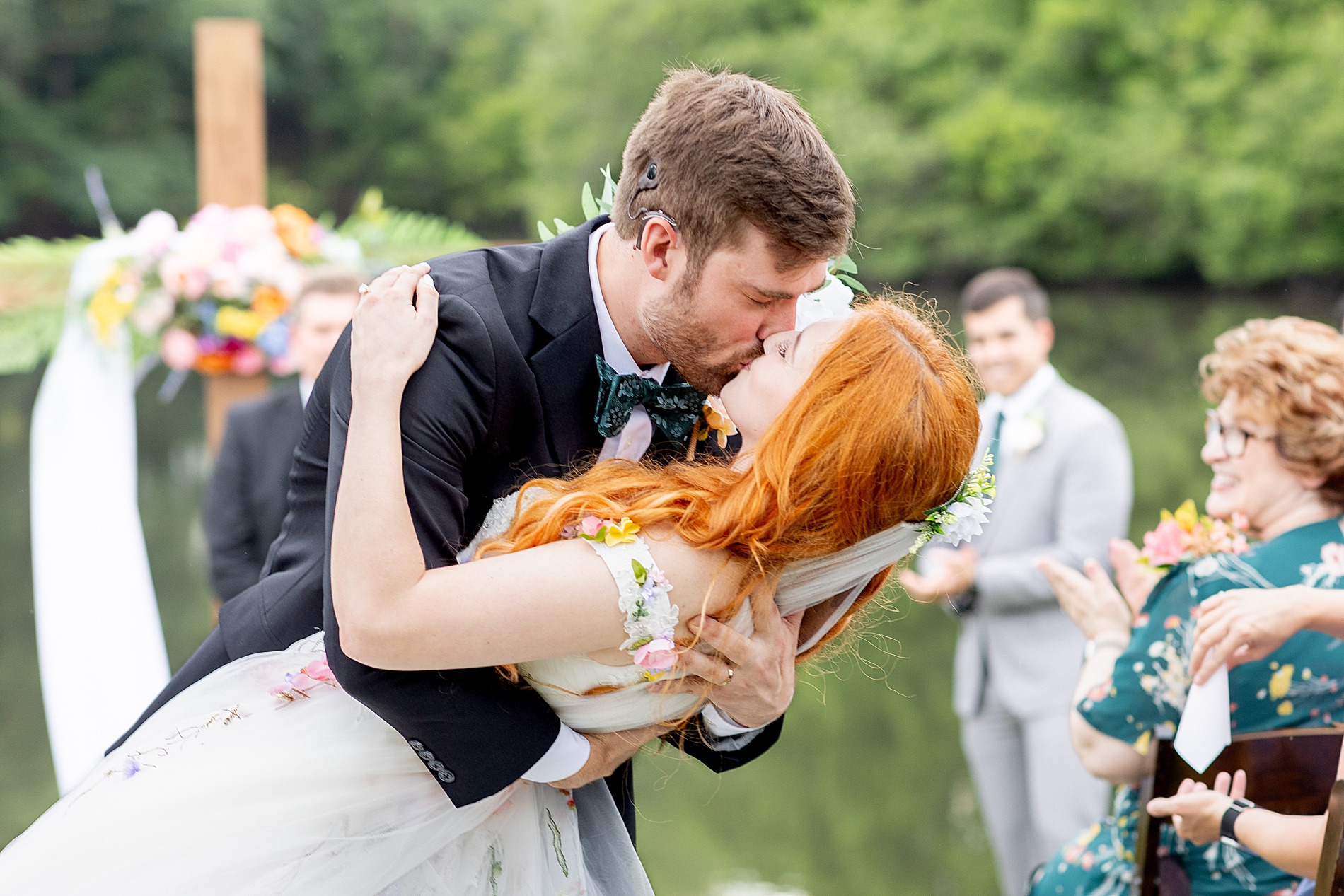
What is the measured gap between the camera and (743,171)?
1.71 meters

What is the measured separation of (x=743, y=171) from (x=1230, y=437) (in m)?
1.40

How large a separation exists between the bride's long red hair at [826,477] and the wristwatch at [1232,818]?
0.89 metres

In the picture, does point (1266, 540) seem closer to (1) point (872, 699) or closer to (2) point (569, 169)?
(1) point (872, 699)

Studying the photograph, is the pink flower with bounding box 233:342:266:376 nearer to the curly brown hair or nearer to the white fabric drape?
the white fabric drape

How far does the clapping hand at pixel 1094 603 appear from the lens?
2725mm

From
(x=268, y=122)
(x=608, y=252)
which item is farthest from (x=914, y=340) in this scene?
(x=268, y=122)

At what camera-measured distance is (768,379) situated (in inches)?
71.3

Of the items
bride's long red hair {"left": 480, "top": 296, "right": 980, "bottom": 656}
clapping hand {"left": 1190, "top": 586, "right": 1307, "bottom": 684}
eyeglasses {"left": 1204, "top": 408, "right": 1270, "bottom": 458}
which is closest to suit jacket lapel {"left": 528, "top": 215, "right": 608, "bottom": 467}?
bride's long red hair {"left": 480, "top": 296, "right": 980, "bottom": 656}

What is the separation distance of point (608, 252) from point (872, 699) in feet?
20.9

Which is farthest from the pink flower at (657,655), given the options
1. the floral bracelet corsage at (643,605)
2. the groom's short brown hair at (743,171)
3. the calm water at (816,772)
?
the groom's short brown hair at (743,171)

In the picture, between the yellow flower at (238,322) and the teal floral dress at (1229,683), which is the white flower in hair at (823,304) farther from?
the yellow flower at (238,322)

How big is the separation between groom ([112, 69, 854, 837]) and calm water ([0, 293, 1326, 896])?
37 centimetres

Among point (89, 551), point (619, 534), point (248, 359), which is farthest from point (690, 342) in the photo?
point (248, 359)

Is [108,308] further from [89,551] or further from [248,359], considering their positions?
[89,551]
